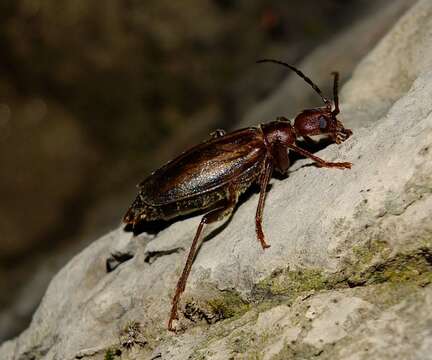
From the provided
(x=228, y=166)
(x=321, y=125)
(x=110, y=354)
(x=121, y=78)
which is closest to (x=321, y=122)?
(x=321, y=125)

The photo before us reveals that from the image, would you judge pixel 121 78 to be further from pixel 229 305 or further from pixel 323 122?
pixel 229 305

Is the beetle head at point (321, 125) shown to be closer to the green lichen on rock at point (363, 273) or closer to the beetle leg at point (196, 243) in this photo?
the beetle leg at point (196, 243)

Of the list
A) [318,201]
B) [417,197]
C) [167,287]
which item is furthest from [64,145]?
[417,197]

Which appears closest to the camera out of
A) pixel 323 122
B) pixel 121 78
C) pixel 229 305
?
pixel 229 305

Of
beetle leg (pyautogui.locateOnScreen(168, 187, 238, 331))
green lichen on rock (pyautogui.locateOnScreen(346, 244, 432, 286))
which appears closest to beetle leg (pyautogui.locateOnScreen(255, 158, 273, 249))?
beetle leg (pyautogui.locateOnScreen(168, 187, 238, 331))

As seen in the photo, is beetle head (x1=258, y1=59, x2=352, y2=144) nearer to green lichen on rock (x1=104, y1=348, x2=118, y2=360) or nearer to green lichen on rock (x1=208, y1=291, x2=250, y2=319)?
green lichen on rock (x1=208, y1=291, x2=250, y2=319)

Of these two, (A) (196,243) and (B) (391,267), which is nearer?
(B) (391,267)
